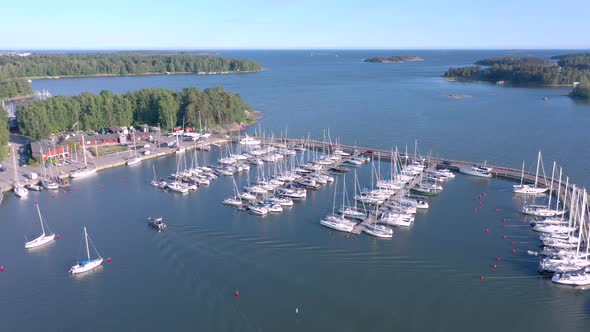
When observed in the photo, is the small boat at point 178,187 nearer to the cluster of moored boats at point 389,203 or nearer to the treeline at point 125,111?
the cluster of moored boats at point 389,203

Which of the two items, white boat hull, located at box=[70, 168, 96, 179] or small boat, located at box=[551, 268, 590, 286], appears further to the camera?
white boat hull, located at box=[70, 168, 96, 179]

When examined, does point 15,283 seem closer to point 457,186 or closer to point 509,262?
point 509,262

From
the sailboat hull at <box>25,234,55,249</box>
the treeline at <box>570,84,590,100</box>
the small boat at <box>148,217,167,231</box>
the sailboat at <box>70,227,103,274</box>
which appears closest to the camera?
the sailboat at <box>70,227,103,274</box>

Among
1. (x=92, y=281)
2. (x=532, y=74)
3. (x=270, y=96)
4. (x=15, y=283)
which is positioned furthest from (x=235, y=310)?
(x=532, y=74)

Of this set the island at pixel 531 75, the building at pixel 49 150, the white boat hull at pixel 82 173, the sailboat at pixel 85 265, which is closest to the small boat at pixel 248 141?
the white boat hull at pixel 82 173

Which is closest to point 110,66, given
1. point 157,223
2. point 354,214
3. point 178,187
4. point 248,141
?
point 248,141

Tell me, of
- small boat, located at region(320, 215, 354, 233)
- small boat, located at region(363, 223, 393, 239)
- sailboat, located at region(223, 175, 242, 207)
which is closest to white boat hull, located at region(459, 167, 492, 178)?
small boat, located at region(363, 223, 393, 239)

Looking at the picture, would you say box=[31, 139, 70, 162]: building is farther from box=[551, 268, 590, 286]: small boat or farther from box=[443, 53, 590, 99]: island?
box=[443, 53, 590, 99]: island
